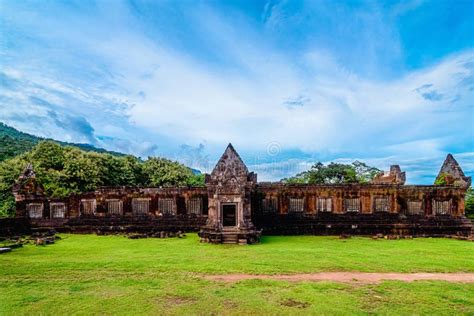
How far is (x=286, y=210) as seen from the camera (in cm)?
2398

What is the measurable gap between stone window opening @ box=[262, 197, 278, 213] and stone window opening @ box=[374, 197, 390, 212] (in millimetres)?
7100

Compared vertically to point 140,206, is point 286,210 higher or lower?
lower

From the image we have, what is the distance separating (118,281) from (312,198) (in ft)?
55.3

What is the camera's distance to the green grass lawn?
25.2ft

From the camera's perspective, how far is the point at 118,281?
966 cm

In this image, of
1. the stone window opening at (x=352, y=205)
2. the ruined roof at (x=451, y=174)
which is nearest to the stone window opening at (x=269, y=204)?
the stone window opening at (x=352, y=205)

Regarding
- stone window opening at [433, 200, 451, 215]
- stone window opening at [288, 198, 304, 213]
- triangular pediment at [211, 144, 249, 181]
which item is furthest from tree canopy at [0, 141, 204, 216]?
stone window opening at [433, 200, 451, 215]

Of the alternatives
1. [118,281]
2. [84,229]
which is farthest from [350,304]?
[84,229]

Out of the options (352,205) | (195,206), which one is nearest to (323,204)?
(352,205)

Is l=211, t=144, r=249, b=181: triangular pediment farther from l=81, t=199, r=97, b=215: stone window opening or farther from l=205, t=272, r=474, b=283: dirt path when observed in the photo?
l=81, t=199, r=97, b=215: stone window opening

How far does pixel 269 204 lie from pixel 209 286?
15054 millimetres

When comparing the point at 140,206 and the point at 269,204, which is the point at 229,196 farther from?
the point at 140,206

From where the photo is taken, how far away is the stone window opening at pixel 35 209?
2562 cm

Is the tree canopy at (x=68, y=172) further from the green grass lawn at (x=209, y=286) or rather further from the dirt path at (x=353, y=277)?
the dirt path at (x=353, y=277)
